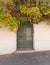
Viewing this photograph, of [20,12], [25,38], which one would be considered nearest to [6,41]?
[25,38]

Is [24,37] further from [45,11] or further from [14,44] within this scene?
[45,11]

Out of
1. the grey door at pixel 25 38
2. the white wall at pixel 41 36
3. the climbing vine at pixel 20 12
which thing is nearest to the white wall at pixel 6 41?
the climbing vine at pixel 20 12

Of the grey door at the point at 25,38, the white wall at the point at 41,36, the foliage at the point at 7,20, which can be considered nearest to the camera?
the foliage at the point at 7,20

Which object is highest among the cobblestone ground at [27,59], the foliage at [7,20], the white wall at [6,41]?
the foliage at [7,20]

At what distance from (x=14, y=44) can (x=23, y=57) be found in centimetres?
114

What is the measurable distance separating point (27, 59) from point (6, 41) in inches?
66.3

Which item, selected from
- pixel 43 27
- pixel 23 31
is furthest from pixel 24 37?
pixel 43 27

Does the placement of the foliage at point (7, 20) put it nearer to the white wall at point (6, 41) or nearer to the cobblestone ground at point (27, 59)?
the white wall at point (6, 41)

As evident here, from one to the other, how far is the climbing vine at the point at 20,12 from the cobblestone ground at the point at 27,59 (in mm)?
1295

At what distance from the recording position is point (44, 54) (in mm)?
11484

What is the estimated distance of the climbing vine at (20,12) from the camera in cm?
1100

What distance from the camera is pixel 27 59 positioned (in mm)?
10648

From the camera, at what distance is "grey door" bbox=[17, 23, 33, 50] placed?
12352 mm

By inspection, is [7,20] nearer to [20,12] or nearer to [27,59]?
[20,12]
